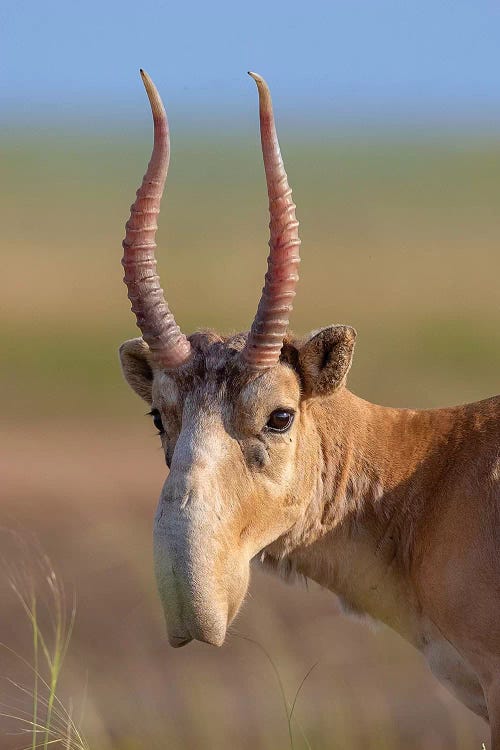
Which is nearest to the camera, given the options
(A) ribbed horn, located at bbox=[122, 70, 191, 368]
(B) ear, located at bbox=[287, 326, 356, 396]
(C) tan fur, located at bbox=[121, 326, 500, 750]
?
(C) tan fur, located at bbox=[121, 326, 500, 750]

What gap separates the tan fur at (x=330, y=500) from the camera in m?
7.92

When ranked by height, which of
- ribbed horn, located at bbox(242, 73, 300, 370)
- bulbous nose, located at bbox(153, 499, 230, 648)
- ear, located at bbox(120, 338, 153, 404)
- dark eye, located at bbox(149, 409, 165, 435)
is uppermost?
ribbed horn, located at bbox(242, 73, 300, 370)

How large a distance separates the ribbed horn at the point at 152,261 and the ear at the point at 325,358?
0.77 metres

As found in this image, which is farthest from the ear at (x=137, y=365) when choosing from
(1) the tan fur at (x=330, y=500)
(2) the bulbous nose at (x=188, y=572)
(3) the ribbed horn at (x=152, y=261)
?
(2) the bulbous nose at (x=188, y=572)

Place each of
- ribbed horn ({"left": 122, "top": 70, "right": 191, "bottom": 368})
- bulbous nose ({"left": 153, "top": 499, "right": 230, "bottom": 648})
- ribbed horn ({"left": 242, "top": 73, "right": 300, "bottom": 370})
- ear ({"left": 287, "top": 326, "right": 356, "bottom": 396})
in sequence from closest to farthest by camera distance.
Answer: bulbous nose ({"left": 153, "top": 499, "right": 230, "bottom": 648})
ribbed horn ({"left": 242, "top": 73, "right": 300, "bottom": 370})
ribbed horn ({"left": 122, "top": 70, "right": 191, "bottom": 368})
ear ({"left": 287, "top": 326, "right": 356, "bottom": 396})

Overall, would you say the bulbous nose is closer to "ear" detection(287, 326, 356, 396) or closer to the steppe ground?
the steppe ground

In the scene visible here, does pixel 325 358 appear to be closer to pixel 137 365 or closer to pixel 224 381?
pixel 224 381

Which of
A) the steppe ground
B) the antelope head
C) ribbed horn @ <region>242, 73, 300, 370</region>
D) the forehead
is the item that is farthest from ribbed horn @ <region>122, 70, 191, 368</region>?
A: the steppe ground

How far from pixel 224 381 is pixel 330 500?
1381 millimetres

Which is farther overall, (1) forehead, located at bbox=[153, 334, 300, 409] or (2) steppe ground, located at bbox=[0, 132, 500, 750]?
(2) steppe ground, located at bbox=[0, 132, 500, 750]

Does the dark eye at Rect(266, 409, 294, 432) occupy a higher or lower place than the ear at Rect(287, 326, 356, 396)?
lower

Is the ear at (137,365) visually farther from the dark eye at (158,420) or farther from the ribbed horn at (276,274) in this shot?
the ribbed horn at (276,274)

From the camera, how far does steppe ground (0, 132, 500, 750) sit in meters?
13.4

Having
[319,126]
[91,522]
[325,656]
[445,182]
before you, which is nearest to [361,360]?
[91,522]
